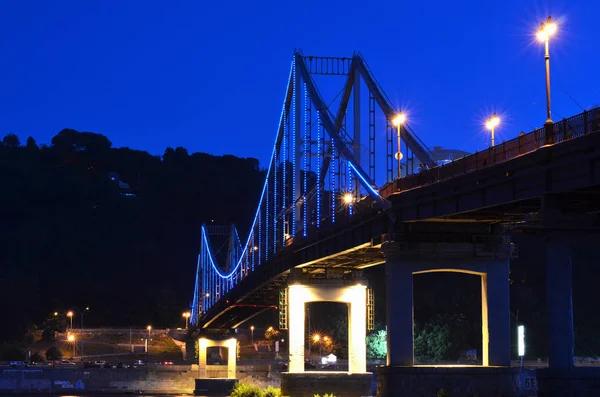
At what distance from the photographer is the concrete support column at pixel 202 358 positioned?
380 feet

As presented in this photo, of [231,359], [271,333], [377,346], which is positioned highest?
[271,333]

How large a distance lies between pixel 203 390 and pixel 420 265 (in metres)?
56.5

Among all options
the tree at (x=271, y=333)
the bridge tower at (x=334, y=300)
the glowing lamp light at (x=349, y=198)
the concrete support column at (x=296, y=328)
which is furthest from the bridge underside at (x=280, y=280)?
the tree at (x=271, y=333)

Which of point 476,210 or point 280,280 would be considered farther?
point 280,280

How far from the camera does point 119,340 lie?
7165 inches

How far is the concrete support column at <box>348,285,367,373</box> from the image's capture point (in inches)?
2734

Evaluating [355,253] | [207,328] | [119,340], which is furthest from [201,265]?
[355,253]

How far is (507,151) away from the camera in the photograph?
39.2m

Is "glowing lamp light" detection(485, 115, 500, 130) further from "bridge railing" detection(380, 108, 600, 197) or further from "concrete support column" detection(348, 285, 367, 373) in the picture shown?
"concrete support column" detection(348, 285, 367, 373)

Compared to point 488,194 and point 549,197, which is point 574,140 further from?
point 488,194

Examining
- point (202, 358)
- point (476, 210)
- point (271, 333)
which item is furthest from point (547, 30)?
point (271, 333)

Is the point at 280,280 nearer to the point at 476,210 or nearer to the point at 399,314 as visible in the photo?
the point at 399,314

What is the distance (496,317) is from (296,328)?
21816 mm

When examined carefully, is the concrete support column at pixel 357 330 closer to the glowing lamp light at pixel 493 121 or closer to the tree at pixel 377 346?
the glowing lamp light at pixel 493 121
